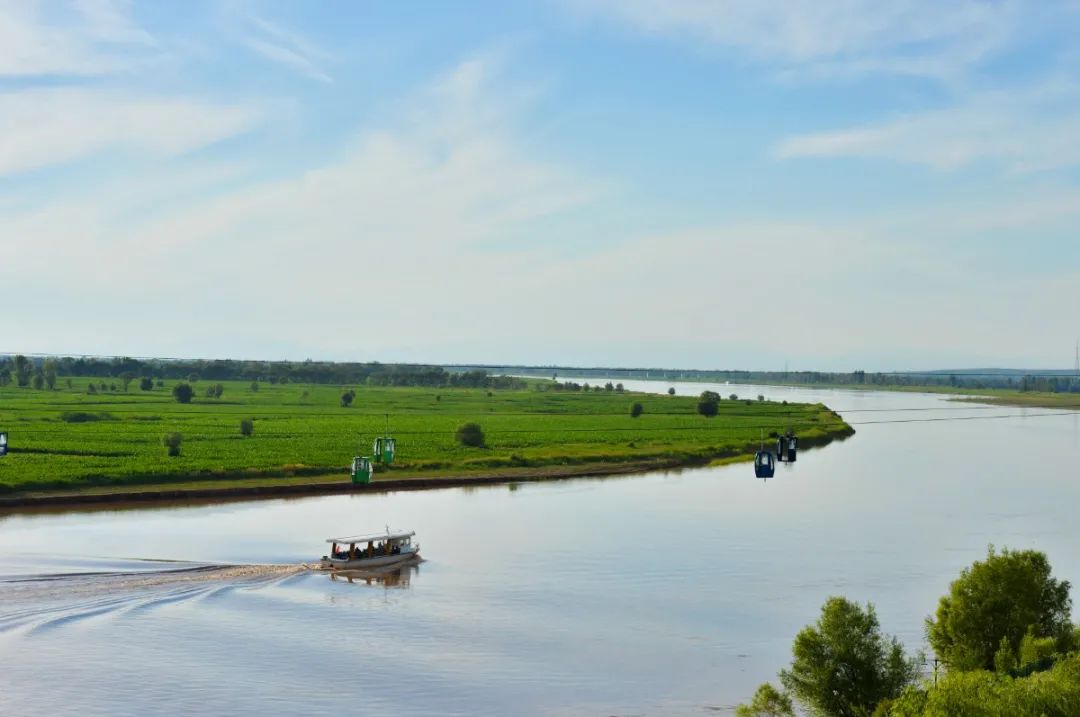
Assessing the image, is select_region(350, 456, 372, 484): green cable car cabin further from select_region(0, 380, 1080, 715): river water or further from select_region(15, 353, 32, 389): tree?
select_region(15, 353, 32, 389): tree

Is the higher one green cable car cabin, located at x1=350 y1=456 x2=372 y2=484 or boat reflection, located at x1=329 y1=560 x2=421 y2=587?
green cable car cabin, located at x1=350 y1=456 x2=372 y2=484

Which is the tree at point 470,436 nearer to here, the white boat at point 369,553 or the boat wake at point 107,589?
the white boat at point 369,553

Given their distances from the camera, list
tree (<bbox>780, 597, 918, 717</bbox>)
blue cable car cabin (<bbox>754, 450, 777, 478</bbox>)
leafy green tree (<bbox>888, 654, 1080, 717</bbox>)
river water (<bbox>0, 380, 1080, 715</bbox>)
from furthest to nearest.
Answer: blue cable car cabin (<bbox>754, 450, 777, 478</bbox>)
river water (<bbox>0, 380, 1080, 715</bbox>)
tree (<bbox>780, 597, 918, 717</bbox>)
leafy green tree (<bbox>888, 654, 1080, 717</bbox>)

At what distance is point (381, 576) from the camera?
44094mm

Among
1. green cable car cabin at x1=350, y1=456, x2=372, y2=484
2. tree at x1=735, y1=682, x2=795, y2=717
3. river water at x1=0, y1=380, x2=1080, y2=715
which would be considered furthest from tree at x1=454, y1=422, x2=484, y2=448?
tree at x1=735, y1=682, x2=795, y2=717

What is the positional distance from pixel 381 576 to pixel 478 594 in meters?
5.47

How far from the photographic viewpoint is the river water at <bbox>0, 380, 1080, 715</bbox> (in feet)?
96.8

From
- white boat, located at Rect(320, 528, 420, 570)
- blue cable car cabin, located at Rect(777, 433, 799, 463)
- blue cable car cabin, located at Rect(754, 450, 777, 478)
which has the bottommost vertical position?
white boat, located at Rect(320, 528, 420, 570)

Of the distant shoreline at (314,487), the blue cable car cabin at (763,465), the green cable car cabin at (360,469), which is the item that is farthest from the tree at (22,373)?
the blue cable car cabin at (763,465)

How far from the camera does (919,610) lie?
37688mm

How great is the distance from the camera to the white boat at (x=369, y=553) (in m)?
44.3

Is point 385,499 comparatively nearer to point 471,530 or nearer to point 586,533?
point 471,530

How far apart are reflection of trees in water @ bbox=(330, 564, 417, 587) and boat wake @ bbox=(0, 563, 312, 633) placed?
1.64 meters

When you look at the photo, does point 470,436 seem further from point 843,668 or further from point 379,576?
point 843,668
